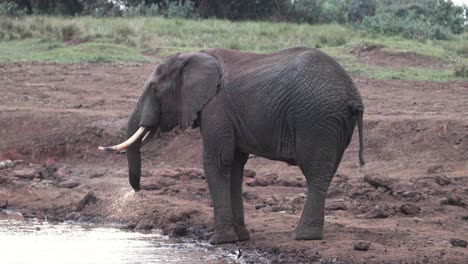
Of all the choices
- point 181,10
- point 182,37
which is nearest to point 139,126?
point 182,37

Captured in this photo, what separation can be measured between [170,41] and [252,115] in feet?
45.7

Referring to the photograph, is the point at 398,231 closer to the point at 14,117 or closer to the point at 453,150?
the point at 453,150

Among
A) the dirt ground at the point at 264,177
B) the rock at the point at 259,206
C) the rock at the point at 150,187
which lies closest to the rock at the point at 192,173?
the dirt ground at the point at 264,177

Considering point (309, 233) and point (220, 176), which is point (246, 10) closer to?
point (220, 176)

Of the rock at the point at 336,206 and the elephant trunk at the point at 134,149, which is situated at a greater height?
the elephant trunk at the point at 134,149

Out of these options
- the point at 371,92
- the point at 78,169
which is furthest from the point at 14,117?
the point at 371,92

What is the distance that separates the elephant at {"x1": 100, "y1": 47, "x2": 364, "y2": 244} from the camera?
866 centimetres

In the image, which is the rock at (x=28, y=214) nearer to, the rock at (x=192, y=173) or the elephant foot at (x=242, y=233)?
the rock at (x=192, y=173)

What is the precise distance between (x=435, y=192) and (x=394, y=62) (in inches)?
372

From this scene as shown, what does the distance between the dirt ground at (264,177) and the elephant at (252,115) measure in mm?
534

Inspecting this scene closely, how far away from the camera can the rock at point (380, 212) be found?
32.9 feet

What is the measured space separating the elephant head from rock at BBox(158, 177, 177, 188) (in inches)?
97.4

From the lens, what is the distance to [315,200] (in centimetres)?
885

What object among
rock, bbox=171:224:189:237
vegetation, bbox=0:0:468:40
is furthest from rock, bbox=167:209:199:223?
vegetation, bbox=0:0:468:40
